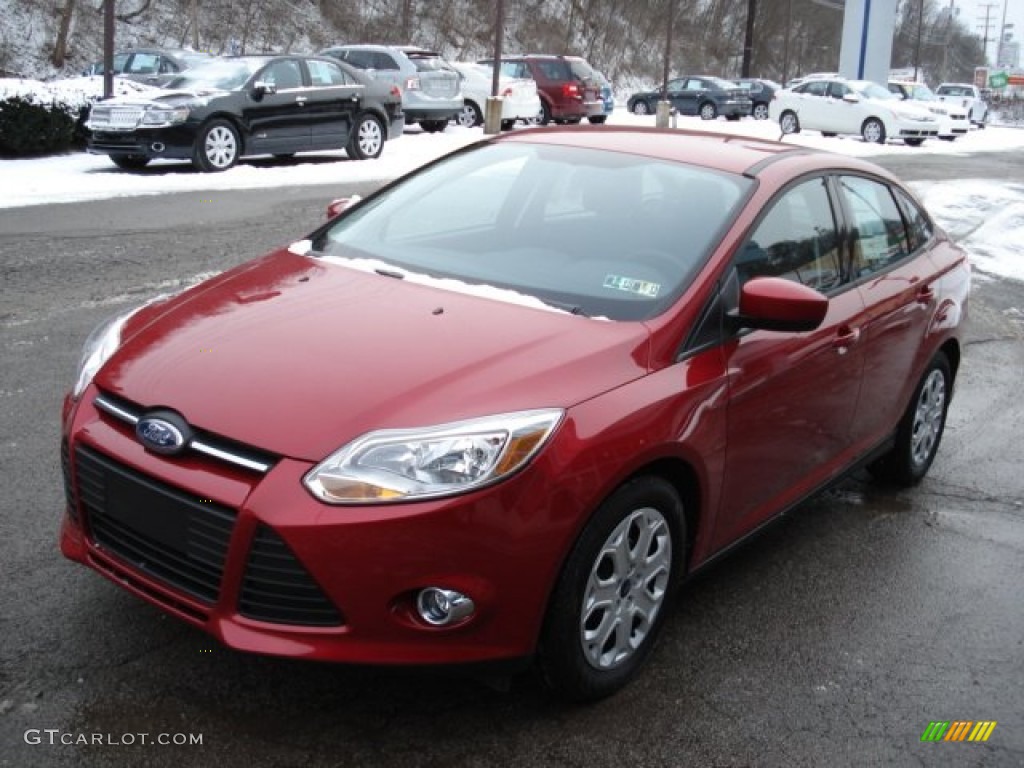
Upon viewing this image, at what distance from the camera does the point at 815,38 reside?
294ft

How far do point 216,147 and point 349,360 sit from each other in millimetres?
12965

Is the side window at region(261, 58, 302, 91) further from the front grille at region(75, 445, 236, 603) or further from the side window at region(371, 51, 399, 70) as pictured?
the front grille at region(75, 445, 236, 603)

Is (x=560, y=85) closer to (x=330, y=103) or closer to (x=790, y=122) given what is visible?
(x=790, y=122)

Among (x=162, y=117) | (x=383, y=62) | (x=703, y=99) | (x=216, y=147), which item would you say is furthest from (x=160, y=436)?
(x=703, y=99)

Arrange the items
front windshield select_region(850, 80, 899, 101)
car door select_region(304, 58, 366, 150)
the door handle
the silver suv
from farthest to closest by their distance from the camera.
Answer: front windshield select_region(850, 80, 899, 101)
the silver suv
car door select_region(304, 58, 366, 150)
the door handle

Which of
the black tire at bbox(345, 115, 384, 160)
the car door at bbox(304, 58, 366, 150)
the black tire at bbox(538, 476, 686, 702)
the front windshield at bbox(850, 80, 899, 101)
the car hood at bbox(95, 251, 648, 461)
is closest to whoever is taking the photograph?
the car hood at bbox(95, 251, 648, 461)

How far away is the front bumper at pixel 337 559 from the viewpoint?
Answer: 2.71 m

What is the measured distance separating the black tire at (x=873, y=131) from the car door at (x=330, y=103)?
19.2 meters

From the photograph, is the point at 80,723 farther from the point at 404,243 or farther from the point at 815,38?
the point at 815,38

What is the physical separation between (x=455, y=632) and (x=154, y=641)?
41.7 inches

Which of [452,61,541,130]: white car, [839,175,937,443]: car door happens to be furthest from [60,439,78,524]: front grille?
[452,61,541,130]: white car

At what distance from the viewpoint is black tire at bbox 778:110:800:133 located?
33906 mm

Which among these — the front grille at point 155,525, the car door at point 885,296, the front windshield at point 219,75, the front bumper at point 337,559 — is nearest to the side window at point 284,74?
the front windshield at point 219,75

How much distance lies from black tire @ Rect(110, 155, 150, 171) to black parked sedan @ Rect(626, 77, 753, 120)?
28751mm
